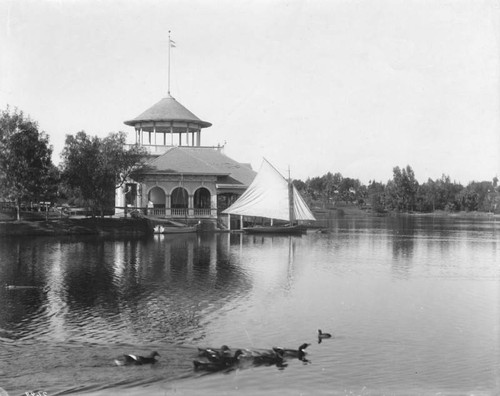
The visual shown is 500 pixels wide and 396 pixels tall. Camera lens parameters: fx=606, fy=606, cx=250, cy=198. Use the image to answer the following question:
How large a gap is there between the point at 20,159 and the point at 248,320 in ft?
115

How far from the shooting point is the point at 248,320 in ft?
68.3

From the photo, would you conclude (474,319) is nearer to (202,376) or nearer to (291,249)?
(202,376)

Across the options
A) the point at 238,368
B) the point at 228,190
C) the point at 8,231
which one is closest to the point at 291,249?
the point at 228,190

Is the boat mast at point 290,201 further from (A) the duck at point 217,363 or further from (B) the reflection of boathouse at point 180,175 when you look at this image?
(A) the duck at point 217,363

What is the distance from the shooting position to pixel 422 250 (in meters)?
46.6

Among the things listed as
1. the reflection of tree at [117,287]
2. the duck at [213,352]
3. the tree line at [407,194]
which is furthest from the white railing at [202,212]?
the tree line at [407,194]

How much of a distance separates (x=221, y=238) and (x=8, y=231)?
58.6ft

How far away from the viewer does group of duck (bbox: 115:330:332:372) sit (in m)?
15.3

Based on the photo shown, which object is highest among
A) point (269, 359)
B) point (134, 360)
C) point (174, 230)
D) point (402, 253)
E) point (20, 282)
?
Result: point (174, 230)

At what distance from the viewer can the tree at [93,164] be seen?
53.8 meters

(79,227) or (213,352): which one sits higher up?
(79,227)

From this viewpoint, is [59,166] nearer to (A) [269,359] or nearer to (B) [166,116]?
(B) [166,116]

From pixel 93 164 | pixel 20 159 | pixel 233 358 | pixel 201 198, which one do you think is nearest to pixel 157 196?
pixel 201 198

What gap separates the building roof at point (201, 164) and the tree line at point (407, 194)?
3044 inches
